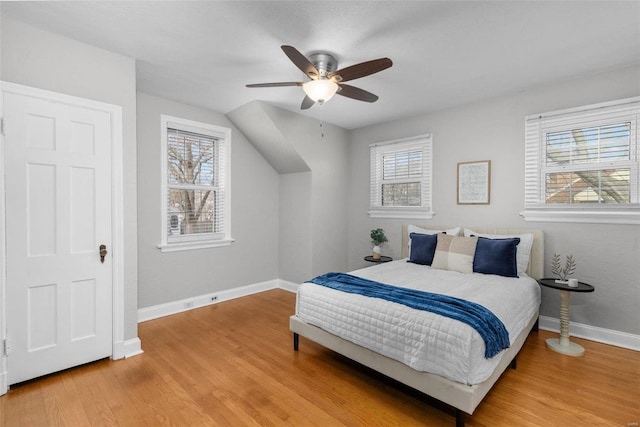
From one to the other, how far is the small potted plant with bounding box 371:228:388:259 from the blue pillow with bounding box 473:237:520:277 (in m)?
1.47

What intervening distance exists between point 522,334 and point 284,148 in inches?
136

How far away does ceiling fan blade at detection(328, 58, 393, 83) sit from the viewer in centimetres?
221

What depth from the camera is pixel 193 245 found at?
4.03 m

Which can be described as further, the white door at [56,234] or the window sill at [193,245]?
the window sill at [193,245]

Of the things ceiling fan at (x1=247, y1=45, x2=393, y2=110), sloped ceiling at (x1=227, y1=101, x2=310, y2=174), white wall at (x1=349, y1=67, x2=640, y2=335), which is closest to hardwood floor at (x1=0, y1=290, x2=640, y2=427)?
white wall at (x1=349, y1=67, x2=640, y2=335)

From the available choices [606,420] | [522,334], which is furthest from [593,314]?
[606,420]

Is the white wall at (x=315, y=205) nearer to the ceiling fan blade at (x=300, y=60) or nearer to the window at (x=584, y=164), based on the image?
the ceiling fan blade at (x=300, y=60)

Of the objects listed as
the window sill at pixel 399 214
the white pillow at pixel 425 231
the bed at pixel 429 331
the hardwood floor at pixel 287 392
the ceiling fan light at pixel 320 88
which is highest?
the ceiling fan light at pixel 320 88

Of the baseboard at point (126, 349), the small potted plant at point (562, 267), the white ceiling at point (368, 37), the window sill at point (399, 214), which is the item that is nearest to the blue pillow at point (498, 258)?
the small potted plant at point (562, 267)

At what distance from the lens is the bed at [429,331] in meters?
1.81

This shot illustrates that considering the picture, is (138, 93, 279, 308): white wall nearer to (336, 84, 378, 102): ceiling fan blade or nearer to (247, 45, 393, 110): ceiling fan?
(247, 45, 393, 110): ceiling fan

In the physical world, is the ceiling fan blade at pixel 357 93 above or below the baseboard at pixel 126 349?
above

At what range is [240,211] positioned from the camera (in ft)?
14.9

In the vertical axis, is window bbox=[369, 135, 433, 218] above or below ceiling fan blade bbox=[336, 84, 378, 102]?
below
